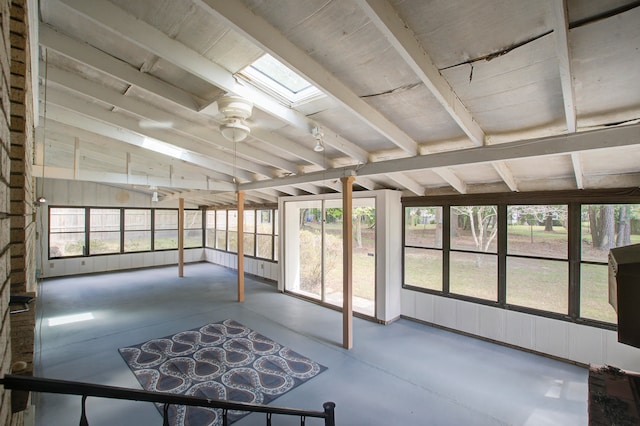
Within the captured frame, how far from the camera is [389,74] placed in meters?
2.42

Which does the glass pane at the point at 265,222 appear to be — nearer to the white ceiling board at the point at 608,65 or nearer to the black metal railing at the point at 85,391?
the white ceiling board at the point at 608,65

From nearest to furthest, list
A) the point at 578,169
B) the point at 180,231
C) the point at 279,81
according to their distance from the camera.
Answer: the point at 279,81 → the point at 578,169 → the point at 180,231

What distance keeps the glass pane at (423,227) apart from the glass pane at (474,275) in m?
0.45

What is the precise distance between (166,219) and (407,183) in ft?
33.6

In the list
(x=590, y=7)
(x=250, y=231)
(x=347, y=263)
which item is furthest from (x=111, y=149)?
(x=590, y=7)

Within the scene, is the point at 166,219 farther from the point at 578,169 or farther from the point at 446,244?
the point at 578,169

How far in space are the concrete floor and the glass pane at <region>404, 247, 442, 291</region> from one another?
0.82 m

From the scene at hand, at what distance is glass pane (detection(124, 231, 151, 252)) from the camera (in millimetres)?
10738

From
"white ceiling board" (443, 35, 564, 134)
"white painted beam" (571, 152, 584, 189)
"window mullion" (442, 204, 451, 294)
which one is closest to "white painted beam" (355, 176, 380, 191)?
"window mullion" (442, 204, 451, 294)

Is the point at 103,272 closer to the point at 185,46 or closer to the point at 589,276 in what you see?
the point at 185,46

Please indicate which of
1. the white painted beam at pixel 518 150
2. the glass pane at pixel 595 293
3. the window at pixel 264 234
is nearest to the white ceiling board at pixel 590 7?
the white painted beam at pixel 518 150

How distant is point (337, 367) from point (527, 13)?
4225 millimetres

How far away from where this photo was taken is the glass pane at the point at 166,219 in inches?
454

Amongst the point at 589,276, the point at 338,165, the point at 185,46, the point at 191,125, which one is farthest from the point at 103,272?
the point at 589,276
